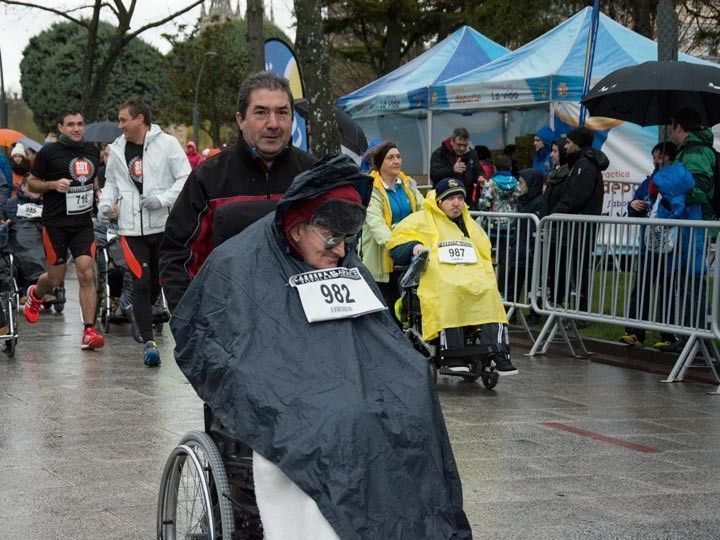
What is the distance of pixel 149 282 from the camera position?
10.9 m

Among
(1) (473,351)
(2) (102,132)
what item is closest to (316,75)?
(1) (473,351)

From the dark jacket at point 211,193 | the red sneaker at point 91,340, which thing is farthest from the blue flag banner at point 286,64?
the dark jacket at point 211,193

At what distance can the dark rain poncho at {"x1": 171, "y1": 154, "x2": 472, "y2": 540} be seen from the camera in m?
3.70

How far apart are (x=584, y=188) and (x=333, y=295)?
9332mm

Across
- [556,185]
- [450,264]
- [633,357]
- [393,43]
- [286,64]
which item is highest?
[393,43]

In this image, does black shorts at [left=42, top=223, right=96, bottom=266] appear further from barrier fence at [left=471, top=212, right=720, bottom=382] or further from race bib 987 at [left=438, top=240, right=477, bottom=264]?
barrier fence at [left=471, top=212, right=720, bottom=382]

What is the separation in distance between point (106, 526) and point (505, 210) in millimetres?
8920

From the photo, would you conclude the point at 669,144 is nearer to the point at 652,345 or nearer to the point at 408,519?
the point at 652,345

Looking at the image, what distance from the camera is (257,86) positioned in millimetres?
4973

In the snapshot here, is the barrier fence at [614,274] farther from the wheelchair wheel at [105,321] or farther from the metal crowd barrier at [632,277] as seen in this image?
the wheelchair wheel at [105,321]

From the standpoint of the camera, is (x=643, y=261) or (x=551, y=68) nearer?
(x=643, y=261)

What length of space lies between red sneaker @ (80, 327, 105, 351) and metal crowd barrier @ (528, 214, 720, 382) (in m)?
3.87

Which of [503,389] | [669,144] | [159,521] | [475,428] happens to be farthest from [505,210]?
[159,521]

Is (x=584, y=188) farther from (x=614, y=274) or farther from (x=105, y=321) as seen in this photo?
(x=105, y=321)
